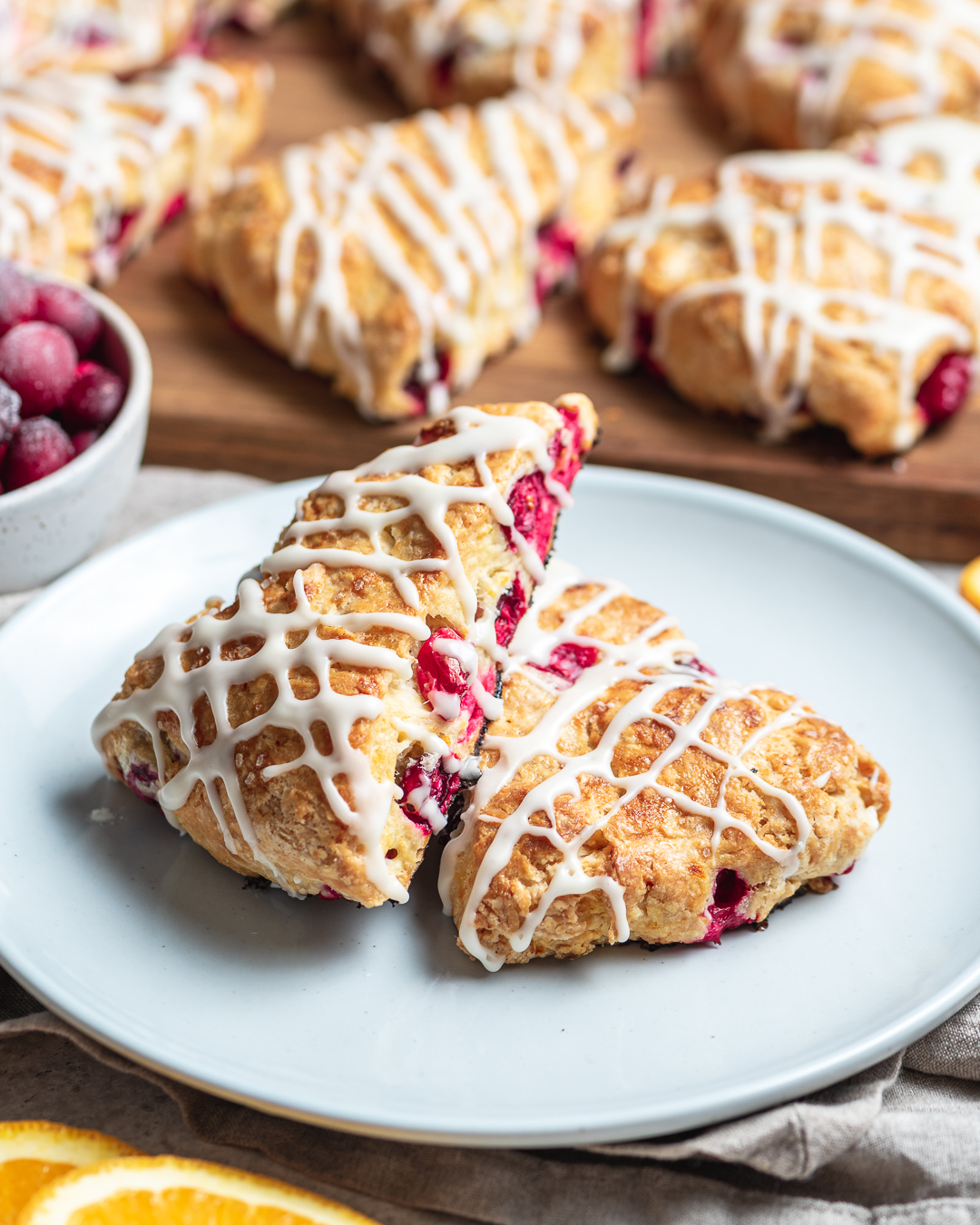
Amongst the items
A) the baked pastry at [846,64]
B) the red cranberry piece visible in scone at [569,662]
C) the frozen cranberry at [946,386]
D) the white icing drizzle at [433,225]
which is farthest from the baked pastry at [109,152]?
the frozen cranberry at [946,386]

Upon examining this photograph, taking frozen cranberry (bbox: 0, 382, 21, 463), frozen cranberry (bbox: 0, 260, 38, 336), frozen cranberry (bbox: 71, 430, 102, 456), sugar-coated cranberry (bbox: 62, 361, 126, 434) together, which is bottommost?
frozen cranberry (bbox: 71, 430, 102, 456)

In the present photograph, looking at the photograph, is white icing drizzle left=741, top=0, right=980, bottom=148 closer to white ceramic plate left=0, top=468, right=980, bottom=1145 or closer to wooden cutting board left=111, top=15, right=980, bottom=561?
wooden cutting board left=111, top=15, right=980, bottom=561

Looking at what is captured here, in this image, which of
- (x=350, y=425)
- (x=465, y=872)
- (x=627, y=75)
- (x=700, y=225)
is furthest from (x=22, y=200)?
(x=465, y=872)

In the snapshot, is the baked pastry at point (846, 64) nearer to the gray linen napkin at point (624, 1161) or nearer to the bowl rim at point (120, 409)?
the bowl rim at point (120, 409)

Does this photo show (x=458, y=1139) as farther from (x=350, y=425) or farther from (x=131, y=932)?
(x=350, y=425)

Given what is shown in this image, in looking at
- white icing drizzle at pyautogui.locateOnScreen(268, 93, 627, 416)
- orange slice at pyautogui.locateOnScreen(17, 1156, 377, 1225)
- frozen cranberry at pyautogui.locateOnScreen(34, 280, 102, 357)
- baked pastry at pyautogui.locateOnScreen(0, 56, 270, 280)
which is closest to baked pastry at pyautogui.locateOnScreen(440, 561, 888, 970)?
orange slice at pyautogui.locateOnScreen(17, 1156, 377, 1225)

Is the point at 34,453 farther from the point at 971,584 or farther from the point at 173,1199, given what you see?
A: the point at 971,584

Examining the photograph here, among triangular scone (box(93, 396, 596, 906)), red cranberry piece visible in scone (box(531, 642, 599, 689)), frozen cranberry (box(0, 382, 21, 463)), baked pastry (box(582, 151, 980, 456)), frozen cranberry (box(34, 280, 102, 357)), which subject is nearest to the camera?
triangular scone (box(93, 396, 596, 906))
